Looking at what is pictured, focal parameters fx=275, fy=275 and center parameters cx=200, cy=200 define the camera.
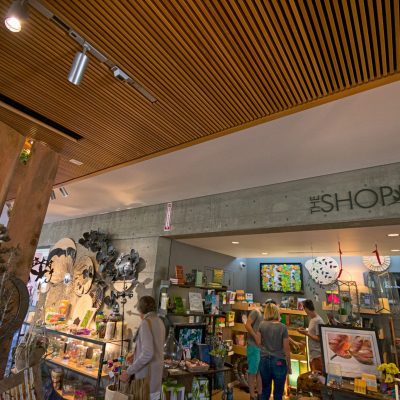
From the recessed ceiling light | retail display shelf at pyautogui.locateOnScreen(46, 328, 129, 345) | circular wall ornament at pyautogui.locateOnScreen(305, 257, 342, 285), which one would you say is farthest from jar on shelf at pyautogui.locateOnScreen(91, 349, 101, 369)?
circular wall ornament at pyautogui.locateOnScreen(305, 257, 342, 285)

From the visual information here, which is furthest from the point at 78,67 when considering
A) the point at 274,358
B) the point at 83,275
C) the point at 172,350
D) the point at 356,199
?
the point at 83,275

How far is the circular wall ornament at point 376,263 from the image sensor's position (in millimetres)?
5781

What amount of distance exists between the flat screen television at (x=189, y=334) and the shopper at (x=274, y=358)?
38.6 inches

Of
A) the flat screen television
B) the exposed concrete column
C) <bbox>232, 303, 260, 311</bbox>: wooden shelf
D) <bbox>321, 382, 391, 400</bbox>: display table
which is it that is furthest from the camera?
<bbox>232, 303, 260, 311</bbox>: wooden shelf

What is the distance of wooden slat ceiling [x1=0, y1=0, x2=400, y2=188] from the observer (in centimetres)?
145

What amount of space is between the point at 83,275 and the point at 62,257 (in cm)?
111

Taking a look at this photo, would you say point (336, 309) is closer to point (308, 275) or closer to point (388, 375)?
point (308, 275)

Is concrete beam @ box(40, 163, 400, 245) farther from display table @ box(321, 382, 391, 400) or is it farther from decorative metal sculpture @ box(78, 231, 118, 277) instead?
display table @ box(321, 382, 391, 400)

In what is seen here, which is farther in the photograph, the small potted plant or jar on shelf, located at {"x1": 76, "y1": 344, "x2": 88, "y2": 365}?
jar on shelf, located at {"x1": 76, "y1": 344, "x2": 88, "y2": 365}

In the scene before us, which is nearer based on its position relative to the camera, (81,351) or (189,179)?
(189,179)

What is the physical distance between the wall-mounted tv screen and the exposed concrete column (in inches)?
245

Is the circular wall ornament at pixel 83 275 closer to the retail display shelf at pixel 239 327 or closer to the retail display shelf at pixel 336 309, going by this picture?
the retail display shelf at pixel 239 327

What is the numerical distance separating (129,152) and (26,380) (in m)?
2.12

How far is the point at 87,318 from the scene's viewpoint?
477cm
